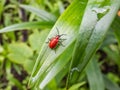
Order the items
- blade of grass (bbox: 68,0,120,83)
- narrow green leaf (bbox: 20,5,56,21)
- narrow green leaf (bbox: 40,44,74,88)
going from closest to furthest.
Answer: blade of grass (bbox: 68,0,120,83)
narrow green leaf (bbox: 40,44,74,88)
narrow green leaf (bbox: 20,5,56,21)

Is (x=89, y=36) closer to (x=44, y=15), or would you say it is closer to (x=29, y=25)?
(x=29, y=25)

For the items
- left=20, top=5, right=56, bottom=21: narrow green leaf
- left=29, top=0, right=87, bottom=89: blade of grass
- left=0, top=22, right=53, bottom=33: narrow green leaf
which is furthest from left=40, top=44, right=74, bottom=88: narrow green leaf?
left=20, top=5, right=56, bottom=21: narrow green leaf

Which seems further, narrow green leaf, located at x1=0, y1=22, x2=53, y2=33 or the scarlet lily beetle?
narrow green leaf, located at x1=0, y1=22, x2=53, y2=33

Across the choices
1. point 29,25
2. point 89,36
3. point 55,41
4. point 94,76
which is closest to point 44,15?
point 29,25

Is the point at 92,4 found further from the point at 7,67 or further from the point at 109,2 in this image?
the point at 7,67

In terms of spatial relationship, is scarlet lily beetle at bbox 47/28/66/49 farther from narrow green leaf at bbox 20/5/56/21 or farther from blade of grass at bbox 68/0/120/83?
narrow green leaf at bbox 20/5/56/21

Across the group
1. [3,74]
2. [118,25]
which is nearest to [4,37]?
[3,74]

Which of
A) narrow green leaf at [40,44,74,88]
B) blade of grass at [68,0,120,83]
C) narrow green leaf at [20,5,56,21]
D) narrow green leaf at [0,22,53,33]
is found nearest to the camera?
blade of grass at [68,0,120,83]

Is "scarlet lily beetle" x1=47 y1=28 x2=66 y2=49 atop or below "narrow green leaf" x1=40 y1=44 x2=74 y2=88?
atop

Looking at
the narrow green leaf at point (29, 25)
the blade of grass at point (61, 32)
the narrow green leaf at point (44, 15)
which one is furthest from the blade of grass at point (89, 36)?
the narrow green leaf at point (44, 15)
